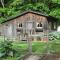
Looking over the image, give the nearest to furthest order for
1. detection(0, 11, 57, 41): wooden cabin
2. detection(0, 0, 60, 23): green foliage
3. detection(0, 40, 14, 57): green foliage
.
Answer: detection(0, 40, 14, 57): green foliage
detection(0, 11, 57, 41): wooden cabin
detection(0, 0, 60, 23): green foliage

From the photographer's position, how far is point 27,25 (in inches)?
1458

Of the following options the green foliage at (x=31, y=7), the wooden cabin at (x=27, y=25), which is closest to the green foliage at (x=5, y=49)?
the wooden cabin at (x=27, y=25)

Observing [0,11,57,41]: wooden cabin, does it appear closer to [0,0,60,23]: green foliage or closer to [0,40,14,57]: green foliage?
[0,0,60,23]: green foliage

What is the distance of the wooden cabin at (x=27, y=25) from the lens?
36.5 m

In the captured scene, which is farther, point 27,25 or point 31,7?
point 31,7

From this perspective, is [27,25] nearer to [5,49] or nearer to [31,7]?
[31,7]

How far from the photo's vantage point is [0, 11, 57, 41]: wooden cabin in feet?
120

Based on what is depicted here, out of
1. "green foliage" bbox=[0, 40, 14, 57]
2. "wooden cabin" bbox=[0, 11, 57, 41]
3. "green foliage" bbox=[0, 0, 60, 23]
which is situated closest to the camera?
"green foliage" bbox=[0, 40, 14, 57]

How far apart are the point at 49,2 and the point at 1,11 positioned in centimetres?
839

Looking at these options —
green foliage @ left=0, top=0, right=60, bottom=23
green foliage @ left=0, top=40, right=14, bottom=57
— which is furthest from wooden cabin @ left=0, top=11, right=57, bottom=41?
green foliage @ left=0, top=40, right=14, bottom=57

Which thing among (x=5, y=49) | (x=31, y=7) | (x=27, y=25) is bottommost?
(x=5, y=49)

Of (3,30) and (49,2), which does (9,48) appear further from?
(49,2)

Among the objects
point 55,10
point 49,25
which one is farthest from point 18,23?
point 55,10

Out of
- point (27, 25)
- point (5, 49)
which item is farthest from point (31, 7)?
point (5, 49)
